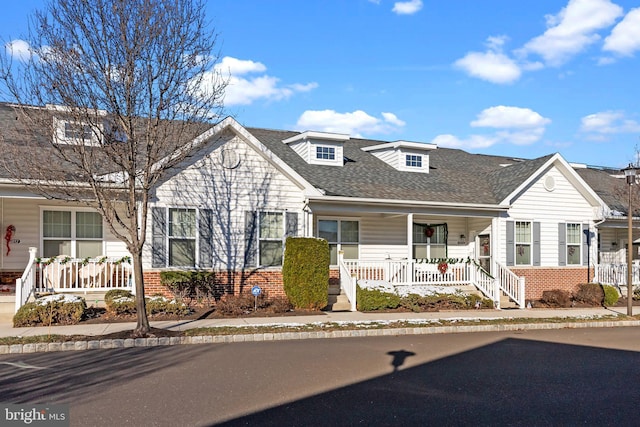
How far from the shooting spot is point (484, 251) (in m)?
23.2

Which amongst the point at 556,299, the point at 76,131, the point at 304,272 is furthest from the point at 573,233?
the point at 76,131

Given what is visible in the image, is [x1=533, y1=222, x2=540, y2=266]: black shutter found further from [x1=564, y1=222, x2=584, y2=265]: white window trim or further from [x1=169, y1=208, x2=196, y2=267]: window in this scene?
[x1=169, y1=208, x2=196, y2=267]: window

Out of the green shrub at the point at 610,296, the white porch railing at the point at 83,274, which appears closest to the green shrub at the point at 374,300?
the white porch railing at the point at 83,274

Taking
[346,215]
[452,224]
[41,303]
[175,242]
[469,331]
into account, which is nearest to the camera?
[41,303]

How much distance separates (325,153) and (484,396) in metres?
15.7

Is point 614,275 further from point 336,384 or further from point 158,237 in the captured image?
point 336,384

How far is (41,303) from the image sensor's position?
14336mm

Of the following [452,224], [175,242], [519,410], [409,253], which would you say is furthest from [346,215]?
[519,410]

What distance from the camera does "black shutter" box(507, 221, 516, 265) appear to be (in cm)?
2238

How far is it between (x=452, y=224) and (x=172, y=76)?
13.9m

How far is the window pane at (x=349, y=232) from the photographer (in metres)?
21.6

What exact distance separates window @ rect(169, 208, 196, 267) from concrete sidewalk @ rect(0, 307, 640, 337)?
121 inches

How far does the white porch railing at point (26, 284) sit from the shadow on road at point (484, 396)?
937 centimetres

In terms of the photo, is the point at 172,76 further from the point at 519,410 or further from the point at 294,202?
the point at 519,410
